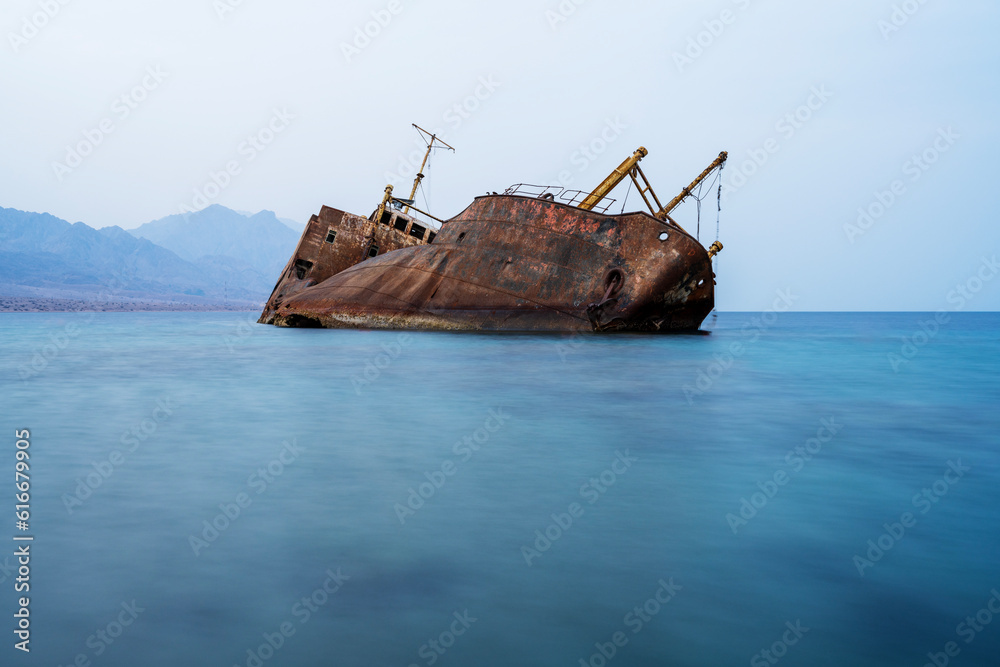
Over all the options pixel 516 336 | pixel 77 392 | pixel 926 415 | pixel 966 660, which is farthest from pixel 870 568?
pixel 516 336

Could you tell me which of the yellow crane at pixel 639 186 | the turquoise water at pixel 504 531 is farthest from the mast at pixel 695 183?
the turquoise water at pixel 504 531

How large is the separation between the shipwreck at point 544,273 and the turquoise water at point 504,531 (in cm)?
716

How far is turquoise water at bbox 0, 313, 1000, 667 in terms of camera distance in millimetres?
2852

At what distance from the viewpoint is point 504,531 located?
412 cm

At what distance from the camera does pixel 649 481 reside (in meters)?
5.31

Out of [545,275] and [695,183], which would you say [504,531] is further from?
[695,183]

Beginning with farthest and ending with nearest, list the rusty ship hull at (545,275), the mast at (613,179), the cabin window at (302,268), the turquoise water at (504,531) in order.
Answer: the cabin window at (302,268)
the mast at (613,179)
the rusty ship hull at (545,275)
the turquoise water at (504,531)

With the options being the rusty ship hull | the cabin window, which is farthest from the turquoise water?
the cabin window

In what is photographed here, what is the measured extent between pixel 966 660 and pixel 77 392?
410 inches

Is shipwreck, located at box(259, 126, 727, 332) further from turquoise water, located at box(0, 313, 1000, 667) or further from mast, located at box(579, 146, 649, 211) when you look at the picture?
turquoise water, located at box(0, 313, 1000, 667)

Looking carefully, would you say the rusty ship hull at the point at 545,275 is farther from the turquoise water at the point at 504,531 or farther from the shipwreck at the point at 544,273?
the turquoise water at the point at 504,531

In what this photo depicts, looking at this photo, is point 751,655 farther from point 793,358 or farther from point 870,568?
point 793,358

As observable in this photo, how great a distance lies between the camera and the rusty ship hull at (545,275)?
16.2m

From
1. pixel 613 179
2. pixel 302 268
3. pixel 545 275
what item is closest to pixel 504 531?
pixel 545 275
